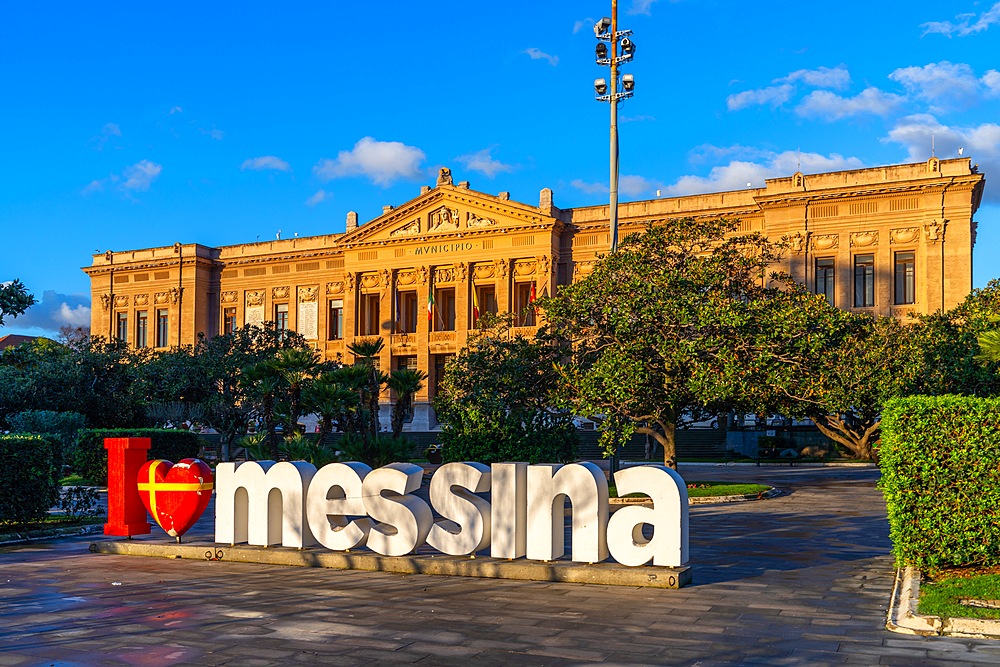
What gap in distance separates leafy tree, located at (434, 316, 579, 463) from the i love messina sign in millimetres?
12206

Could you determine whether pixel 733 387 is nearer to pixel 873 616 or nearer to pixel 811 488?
pixel 811 488

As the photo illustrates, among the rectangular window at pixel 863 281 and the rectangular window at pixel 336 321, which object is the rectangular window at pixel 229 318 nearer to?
the rectangular window at pixel 336 321

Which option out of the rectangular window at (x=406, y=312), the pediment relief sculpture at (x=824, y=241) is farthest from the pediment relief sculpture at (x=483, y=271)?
the pediment relief sculpture at (x=824, y=241)

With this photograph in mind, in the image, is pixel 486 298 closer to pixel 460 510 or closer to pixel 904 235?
pixel 904 235

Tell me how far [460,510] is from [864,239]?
145ft

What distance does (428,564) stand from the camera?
12.6 meters

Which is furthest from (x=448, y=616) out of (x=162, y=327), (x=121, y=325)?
(x=121, y=325)

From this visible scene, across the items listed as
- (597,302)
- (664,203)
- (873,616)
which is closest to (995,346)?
(873,616)

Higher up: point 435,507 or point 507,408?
point 507,408

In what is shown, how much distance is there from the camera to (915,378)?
93.8 ft

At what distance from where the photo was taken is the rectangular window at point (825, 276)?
52.5 m

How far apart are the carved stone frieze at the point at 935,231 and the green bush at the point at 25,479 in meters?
45.0

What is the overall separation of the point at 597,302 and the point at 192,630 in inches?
710

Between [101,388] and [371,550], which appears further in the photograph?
[101,388]
